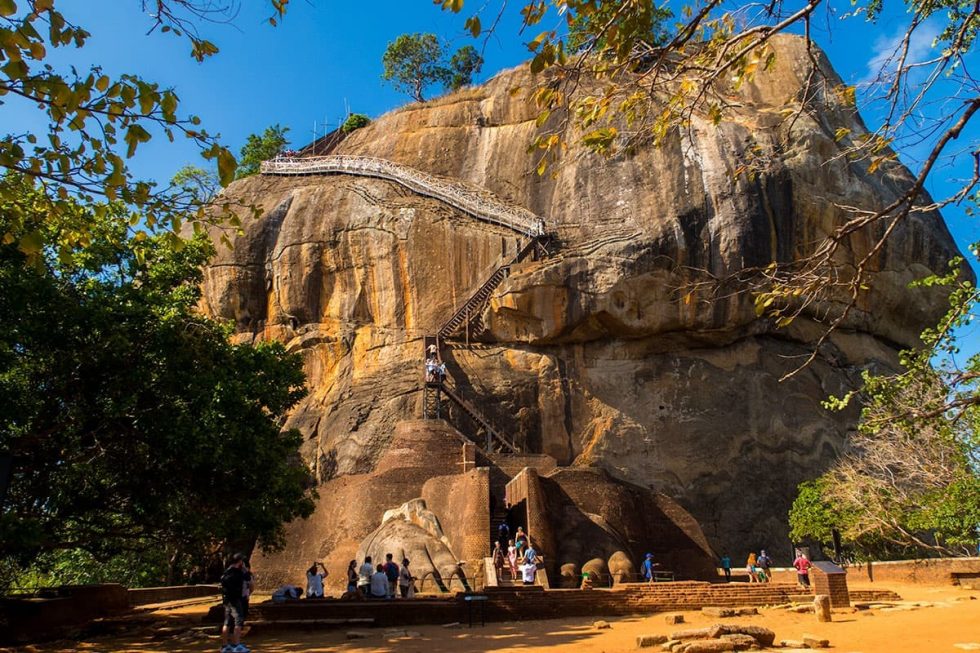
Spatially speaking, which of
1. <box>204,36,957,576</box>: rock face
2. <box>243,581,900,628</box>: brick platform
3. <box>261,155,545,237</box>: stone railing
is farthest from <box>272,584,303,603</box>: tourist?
<box>261,155,545,237</box>: stone railing

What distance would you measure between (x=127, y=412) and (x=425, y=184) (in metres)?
23.1

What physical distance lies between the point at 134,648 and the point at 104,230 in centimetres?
707

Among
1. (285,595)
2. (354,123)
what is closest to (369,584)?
(285,595)

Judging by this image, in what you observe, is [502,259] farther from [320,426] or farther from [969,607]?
[969,607]

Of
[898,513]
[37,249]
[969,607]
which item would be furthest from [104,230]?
[898,513]

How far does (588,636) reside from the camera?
37.3 feet

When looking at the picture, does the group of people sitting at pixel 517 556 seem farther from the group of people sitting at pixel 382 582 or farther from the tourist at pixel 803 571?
the tourist at pixel 803 571

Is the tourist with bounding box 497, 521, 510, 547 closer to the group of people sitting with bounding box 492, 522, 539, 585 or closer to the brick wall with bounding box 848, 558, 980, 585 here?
the group of people sitting with bounding box 492, 522, 539, 585

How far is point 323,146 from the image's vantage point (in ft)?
152

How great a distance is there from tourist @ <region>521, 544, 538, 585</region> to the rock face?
11.5 meters

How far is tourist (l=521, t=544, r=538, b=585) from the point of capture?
54.2 ft

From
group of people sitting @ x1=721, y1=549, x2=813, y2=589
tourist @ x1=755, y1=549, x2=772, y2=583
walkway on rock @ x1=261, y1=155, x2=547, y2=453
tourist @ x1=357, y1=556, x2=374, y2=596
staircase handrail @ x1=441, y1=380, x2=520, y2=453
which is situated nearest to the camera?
tourist @ x1=357, y1=556, x2=374, y2=596

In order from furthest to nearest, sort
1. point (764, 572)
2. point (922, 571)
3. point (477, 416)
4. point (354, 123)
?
point (354, 123), point (477, 416), point (764, 572), point (922, 571)

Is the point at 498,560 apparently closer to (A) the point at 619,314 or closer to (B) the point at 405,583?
(B) the point at 405,583
